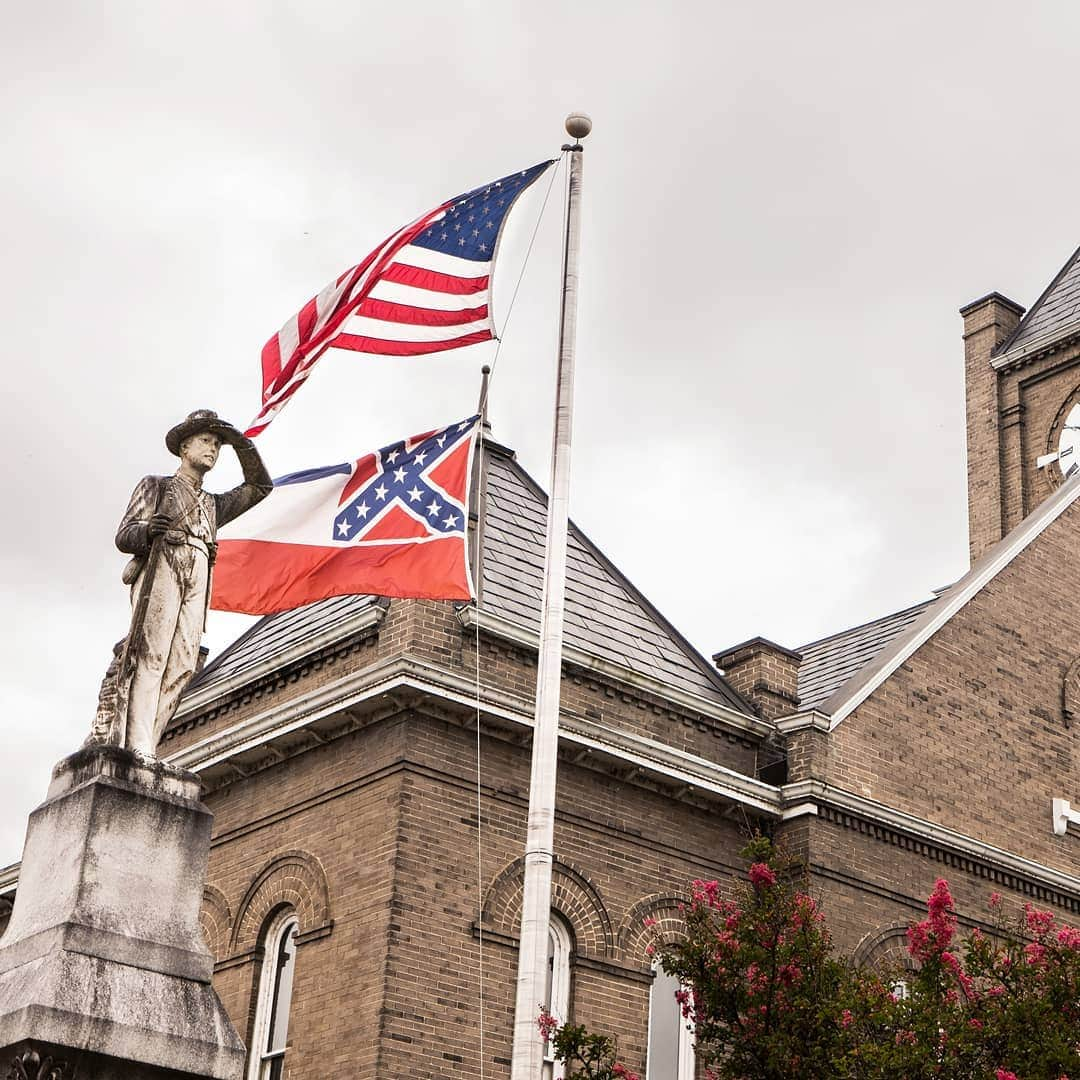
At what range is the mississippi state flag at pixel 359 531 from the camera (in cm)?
1653

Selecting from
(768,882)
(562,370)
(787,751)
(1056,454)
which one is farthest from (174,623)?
(1056,454)

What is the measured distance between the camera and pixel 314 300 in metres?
16.8

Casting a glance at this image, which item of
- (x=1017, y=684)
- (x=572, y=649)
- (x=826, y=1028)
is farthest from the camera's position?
(x=1017, y=684)

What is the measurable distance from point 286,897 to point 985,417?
27433 millimetres

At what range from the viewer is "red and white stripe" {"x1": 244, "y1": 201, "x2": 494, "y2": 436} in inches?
639

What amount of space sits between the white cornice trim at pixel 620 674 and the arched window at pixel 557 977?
9.40ft

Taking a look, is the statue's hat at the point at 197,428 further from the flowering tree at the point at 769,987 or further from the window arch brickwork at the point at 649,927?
the window arch brickwork at the point at 649,927

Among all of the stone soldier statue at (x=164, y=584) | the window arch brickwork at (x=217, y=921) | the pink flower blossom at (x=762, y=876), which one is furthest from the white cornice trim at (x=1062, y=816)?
the stone soldier statue at (x=164, y=584)

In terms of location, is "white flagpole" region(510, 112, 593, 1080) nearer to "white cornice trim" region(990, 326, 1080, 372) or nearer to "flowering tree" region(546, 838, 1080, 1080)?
"flowering tree" region(546, 838, 1080, 1080)

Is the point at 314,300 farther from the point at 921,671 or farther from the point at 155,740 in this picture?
the point at 921,671


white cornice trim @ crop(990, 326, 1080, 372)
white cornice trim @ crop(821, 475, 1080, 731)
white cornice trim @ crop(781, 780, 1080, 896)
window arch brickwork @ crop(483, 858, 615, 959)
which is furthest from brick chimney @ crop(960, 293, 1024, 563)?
window arch brickwork @ crop(483, 858, 615, 959)

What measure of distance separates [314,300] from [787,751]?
8.78 m

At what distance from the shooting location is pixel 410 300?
16.4 metres

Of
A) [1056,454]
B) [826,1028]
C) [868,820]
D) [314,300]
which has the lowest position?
[826,1028]
